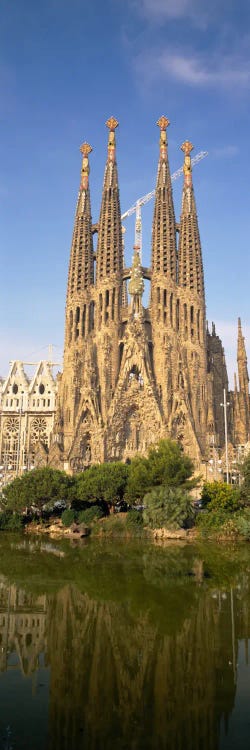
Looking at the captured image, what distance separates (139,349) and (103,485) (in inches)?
934

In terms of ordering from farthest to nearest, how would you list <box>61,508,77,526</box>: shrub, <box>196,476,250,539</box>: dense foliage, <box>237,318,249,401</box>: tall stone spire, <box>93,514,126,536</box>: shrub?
1. <box>237,318,249,401</box>: tall stone spire
2. <box>61,508,77,526</box>: shrub
3. <box>93,514,126,536</box>: shrub
4. <box>196,476,250,539</box>: dense foliage

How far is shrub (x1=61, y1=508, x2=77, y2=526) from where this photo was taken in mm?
33553

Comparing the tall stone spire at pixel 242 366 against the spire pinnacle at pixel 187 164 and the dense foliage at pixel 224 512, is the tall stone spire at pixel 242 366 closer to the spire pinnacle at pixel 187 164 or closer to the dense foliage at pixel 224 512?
the spire pinnacle at pixel 187 164

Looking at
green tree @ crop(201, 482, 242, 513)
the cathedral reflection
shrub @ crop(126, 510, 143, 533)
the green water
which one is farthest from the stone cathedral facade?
the cathedral reflection

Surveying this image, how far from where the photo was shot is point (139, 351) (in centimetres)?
5531

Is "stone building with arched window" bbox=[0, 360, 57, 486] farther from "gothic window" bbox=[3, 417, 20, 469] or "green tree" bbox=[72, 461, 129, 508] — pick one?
"green tree" bbox=[72, 461, 129, 508]

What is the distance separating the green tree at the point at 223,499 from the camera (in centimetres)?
3291

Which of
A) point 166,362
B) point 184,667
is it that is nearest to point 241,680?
point 184,667

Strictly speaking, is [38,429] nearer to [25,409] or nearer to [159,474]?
[25,409]

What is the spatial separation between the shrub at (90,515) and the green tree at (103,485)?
2.32 ft

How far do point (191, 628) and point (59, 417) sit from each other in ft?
140

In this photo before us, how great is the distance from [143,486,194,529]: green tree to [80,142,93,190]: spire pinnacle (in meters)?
42.9

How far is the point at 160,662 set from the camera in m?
11.6

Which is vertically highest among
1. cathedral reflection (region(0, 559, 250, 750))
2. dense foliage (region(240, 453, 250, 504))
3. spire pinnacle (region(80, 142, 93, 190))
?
spire pinnacle (region(80, 142, 93, 190))
